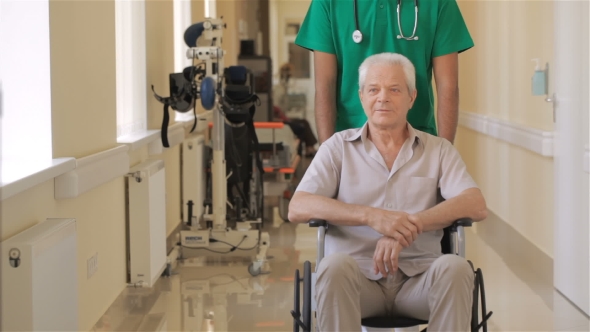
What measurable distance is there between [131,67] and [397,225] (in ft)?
9.89

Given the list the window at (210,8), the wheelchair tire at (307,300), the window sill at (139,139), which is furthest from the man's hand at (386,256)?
the window at (210,8)

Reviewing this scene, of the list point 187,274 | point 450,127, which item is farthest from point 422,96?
point 187,274

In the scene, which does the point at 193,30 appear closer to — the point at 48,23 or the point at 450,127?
the point at 48,23

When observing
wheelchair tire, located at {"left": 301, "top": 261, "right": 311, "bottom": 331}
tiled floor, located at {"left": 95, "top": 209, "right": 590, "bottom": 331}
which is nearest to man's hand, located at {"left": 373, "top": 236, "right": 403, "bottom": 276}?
wheelchair tire, located at {"left": 301, "top": 261, "right": 311, "bottom": 331}

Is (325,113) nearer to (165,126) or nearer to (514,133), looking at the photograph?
(165,126)

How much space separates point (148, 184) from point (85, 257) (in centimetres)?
89

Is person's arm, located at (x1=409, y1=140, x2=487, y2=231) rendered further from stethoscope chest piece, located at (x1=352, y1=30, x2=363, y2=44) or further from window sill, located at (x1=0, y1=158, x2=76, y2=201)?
window sill, located at (x1=0, y1=158, x2=76, y2=201)

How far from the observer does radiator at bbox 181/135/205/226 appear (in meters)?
6.25

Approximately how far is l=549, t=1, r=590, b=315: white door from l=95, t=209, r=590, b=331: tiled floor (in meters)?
0.17

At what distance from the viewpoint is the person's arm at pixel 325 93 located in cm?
335

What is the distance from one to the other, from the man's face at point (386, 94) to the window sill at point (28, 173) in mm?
1127

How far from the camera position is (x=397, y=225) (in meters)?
2.73

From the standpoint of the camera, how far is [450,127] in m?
3.33

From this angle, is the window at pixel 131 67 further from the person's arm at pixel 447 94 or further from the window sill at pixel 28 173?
the person's arm at pixel 447 94
